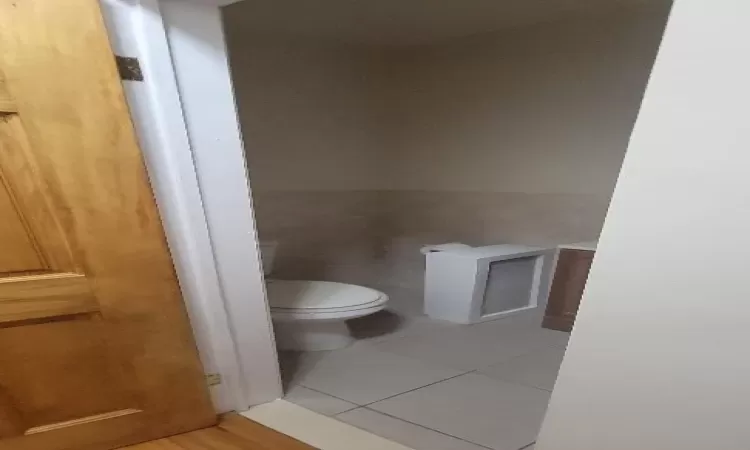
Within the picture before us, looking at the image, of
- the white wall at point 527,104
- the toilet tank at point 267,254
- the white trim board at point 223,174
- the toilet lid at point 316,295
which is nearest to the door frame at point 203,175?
the white trim board at point 223,174

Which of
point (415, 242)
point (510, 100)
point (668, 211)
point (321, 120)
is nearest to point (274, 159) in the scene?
point (321, 120)

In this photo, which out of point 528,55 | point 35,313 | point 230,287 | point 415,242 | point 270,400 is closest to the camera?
point 35,313

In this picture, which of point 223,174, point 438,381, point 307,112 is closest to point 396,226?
point 307,112

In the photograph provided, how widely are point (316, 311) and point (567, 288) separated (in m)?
1.13

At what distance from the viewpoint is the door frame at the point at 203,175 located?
130cm

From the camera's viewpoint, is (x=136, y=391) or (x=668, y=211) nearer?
(x=668, y=211)

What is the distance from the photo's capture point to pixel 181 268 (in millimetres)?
1411

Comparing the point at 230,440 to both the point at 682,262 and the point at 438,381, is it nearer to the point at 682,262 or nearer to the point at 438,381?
the point at 438,381

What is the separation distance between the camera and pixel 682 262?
78 centimetres

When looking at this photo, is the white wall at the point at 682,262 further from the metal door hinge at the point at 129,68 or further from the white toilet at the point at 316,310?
the white toilet at the point at 316,310

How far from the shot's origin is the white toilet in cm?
200

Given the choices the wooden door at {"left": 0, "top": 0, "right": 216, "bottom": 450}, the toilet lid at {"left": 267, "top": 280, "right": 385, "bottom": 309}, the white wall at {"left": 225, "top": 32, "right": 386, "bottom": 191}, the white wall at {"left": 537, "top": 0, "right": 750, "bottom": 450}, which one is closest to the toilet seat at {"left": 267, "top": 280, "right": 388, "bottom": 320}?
the toilet lid at {"left": 267, "top": 280, "right": 385, "bottom": 309}

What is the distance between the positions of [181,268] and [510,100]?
1.99m

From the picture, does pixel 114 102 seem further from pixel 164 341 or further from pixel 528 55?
pixel 528 55
